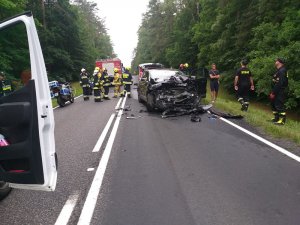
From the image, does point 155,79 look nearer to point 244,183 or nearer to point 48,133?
point 244,183

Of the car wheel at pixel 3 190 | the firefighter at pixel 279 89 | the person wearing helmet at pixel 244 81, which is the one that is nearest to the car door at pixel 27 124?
the car wheel at pixel 3 190

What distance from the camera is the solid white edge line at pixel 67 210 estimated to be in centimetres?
409

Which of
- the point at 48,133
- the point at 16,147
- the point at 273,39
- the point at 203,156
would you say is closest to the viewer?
the point at 16,147

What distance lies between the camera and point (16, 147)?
12.0ft

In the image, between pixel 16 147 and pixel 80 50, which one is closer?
pixel 16 147

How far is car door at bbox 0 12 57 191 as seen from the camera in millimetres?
3619

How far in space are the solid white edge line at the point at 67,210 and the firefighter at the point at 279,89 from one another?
6.90m

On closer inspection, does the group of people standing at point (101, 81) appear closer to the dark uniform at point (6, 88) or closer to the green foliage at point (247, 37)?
the green foliage at point (247, 37)

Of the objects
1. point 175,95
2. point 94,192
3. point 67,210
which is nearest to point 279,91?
point 175,95

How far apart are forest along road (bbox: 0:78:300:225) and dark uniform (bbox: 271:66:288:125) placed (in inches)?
79.3

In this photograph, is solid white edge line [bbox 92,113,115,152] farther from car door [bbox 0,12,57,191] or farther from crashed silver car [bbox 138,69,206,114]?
car door [bbox 0,12,57,191]

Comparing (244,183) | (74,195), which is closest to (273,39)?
(244,183)

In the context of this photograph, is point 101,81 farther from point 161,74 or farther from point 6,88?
point 6,88

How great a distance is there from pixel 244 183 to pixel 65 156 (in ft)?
12.1
